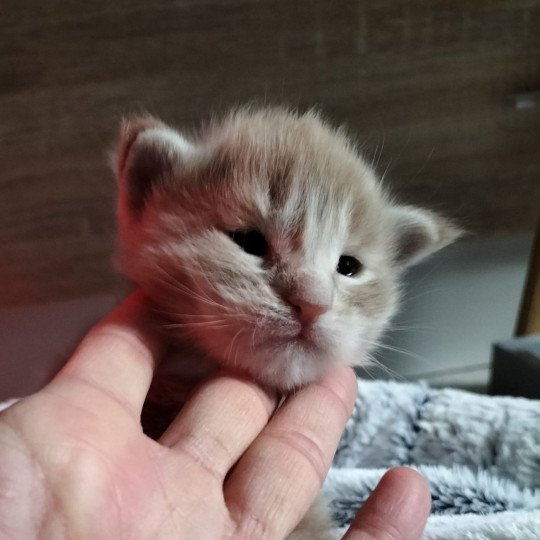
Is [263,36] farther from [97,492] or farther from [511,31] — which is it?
[97,492]

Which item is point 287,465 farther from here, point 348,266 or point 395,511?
point 348,266

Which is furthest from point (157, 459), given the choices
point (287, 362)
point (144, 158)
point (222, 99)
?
point (222, 99)

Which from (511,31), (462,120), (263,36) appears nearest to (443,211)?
(462,120)

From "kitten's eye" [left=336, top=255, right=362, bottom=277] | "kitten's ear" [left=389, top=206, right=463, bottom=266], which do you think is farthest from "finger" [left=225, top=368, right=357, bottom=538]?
"kitten's ear" [left=389, top=206, right=463, bottom=266]

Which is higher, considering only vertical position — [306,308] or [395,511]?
[306,308]

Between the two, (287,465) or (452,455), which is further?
(452,455)

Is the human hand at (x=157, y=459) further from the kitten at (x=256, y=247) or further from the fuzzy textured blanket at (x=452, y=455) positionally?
the fuzzy textured blanket at (x=452, y=455)
